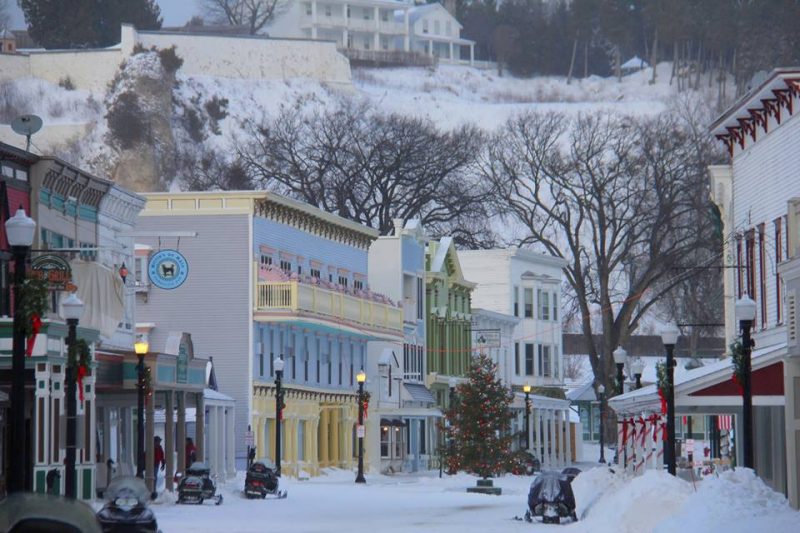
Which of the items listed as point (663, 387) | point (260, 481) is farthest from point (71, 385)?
point (260, 481)

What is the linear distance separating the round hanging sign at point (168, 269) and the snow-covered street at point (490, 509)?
5987mm

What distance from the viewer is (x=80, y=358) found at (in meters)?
37.2

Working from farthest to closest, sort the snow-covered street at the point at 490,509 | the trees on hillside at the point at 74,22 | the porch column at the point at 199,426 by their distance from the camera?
the trees on hillside at the point at 74,22
the porch column at the point at 199,426
the snow-covered street at the point at 490,509

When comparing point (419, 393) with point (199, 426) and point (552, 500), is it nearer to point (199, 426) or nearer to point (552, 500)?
point (199, 426)

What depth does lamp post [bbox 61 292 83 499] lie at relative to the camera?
33.1m

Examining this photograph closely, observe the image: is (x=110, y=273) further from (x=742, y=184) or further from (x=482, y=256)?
(x=482, y=256)

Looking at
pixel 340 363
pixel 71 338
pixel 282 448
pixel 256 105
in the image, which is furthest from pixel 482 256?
pixel 256 105

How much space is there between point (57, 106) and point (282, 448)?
9370 centimetres

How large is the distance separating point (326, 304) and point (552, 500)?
92.3 ft

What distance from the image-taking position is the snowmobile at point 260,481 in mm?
47344

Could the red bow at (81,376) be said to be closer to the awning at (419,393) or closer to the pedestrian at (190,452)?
the pedestrian at (190,452)

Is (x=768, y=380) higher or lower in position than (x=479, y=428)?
higher

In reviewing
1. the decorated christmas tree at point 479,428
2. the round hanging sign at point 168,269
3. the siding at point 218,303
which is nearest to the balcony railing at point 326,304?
the siding at point 218,303

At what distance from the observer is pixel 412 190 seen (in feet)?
315
